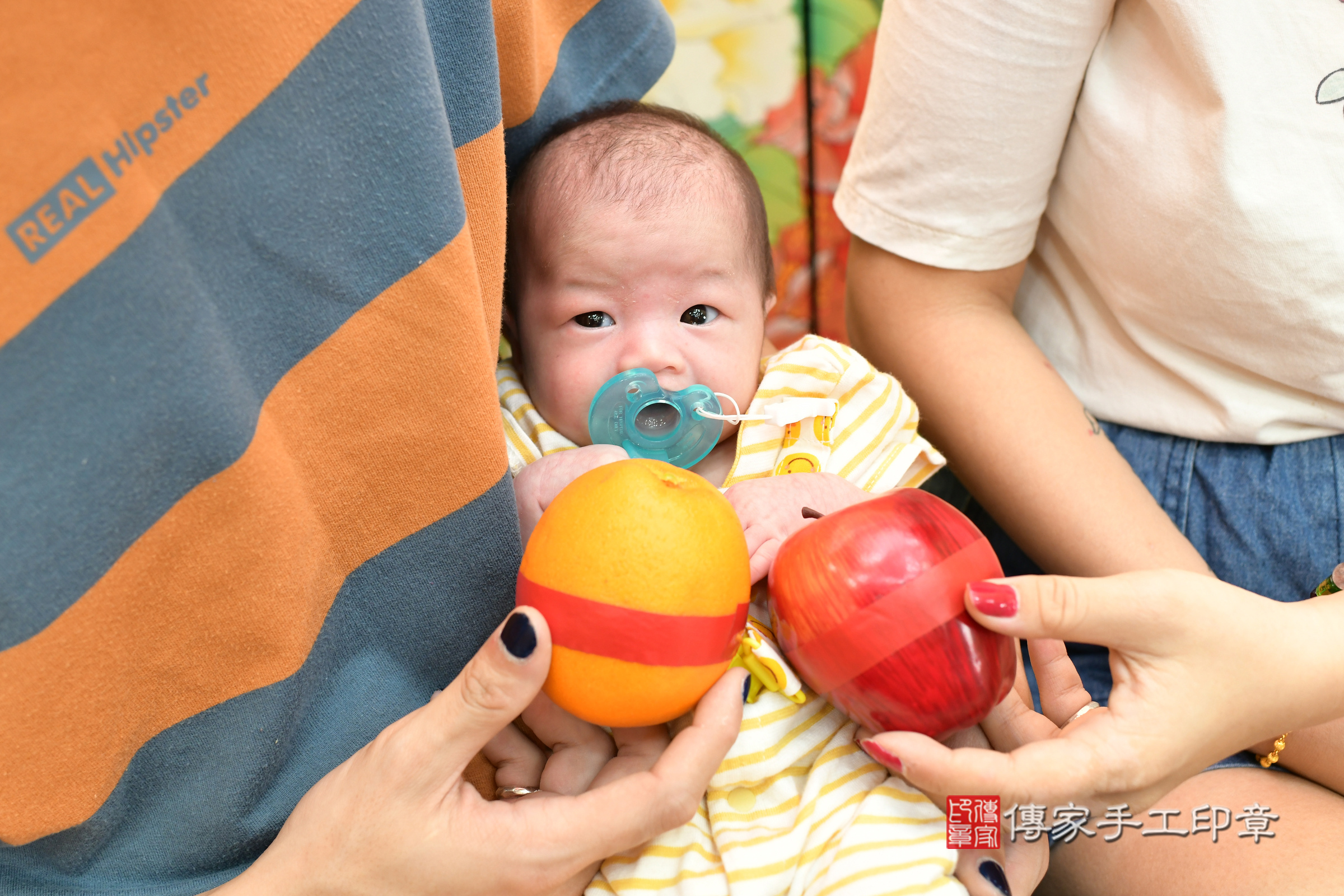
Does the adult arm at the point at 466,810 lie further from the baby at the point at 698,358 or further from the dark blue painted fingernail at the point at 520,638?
the baby at the point at 698,358

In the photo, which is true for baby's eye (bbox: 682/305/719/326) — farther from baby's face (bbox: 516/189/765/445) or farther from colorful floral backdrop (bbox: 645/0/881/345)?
colorful floral backdrop (bbox: 645/0/881/345)

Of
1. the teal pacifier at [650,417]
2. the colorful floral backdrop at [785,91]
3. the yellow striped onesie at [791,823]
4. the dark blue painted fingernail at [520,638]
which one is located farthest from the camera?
the colorful floral backdrop at [785,91]

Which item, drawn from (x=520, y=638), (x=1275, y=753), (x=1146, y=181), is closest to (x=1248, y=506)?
(x=1275, y=753)

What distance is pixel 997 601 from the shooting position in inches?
26.1

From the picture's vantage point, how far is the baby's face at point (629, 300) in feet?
3.29

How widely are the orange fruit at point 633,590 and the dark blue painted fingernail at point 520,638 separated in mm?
33

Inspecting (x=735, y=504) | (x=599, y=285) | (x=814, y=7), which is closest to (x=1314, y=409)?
(x=735, y=504)

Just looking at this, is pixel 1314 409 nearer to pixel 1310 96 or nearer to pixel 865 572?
pixel 1310 96

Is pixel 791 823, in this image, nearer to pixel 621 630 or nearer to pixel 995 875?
pixel 995 875

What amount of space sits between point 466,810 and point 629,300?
1.86 feet

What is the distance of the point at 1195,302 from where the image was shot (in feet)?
3.20

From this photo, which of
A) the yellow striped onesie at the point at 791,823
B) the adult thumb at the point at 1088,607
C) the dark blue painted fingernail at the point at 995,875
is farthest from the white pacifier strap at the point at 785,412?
the dark blue painted fingernail at the point at 995,875

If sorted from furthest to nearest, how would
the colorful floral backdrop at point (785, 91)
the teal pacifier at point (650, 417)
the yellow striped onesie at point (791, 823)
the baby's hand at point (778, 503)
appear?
the colorful floral backdrop at point (785, 91) < the teal pacifier at point (650, 417) < the baby's hand at point (778, 503) < the yellow striped onesie at point (791, 823)

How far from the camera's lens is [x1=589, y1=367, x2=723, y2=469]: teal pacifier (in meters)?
0.99
